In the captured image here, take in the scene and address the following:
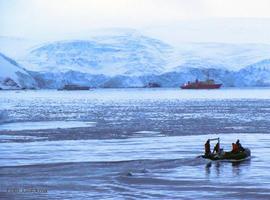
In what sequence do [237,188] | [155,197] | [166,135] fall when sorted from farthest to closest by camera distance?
[166,135] < [237,188] < [155,197]

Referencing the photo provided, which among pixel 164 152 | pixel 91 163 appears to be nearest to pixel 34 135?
pixel 164 152

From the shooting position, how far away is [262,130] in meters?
50.9

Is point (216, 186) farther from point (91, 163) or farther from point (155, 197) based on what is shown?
point (91, 163)

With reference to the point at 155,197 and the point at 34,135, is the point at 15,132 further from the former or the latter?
the point at 155,197

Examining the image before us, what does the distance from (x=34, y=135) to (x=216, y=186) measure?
24965mm

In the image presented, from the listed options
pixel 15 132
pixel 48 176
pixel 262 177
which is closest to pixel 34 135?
pixel 15 132

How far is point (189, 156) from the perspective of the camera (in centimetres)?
3259

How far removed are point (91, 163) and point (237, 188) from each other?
8.49m

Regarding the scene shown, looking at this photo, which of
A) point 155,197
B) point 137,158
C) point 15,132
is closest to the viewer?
point 155,197

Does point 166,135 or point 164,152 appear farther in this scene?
point 166,135

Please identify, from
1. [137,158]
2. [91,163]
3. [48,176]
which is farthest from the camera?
[137,158]

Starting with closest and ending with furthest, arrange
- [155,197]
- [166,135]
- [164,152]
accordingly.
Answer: [155,197]
[164,152]
[166,135]

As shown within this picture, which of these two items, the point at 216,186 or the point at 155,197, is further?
the point at 216,186

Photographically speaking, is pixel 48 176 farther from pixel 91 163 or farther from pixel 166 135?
pixel 166 135
